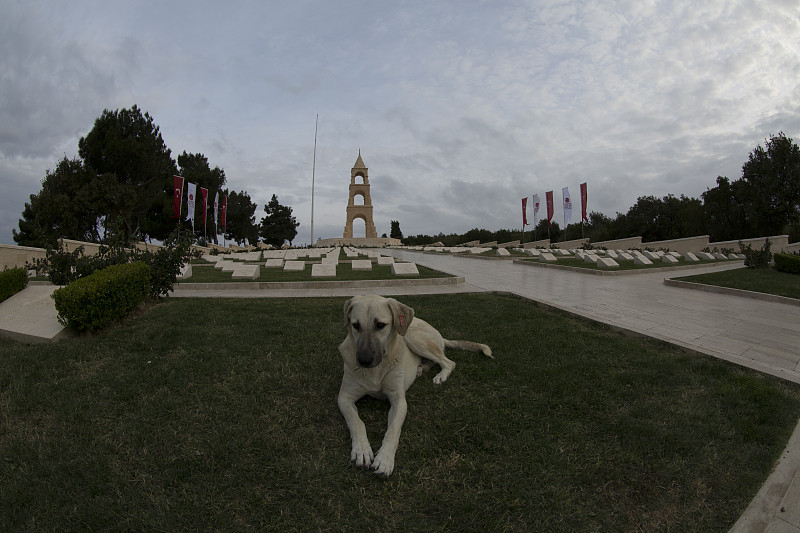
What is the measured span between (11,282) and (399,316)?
805 cm

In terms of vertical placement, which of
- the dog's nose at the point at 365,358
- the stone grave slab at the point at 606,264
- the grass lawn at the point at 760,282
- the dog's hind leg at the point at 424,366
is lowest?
the dog's hind leg at the point at 424,366

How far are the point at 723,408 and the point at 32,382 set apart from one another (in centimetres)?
601

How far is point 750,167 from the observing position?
33.2 m

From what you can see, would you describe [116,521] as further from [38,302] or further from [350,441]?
[38,302]

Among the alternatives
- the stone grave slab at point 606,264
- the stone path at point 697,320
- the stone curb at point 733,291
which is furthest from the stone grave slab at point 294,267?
the stone curb at point 733,291

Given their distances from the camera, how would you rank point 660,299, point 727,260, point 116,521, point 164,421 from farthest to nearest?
point 727,260
point 660,299
point 164,421
point 116,521

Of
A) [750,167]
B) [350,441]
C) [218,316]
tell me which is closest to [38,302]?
[218,316]

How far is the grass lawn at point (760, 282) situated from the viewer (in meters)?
8.73

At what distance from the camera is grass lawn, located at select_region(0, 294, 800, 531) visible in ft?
6.42

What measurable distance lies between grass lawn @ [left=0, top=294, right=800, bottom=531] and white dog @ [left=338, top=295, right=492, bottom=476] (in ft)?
0.40

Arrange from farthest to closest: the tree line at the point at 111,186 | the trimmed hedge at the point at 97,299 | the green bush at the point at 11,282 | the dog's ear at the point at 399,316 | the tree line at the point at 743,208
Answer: the tree line at the point at 743,208 → the tree line at the point at 111,186 → the green bush at the point at 11,282 → the trimmed hedge at the point at 97,299 → the dog's ear at the point at 399,316

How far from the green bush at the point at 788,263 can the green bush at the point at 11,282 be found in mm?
20346

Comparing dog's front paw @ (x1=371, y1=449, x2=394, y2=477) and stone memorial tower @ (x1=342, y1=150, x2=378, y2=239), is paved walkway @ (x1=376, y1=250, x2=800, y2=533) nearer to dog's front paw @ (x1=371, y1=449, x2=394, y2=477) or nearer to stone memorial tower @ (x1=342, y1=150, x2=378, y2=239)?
dog's front paw @ (x1=371, y1=449, x2=394, y2=477)

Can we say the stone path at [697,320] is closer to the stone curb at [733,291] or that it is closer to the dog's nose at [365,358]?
the stone curb at [733,291]
